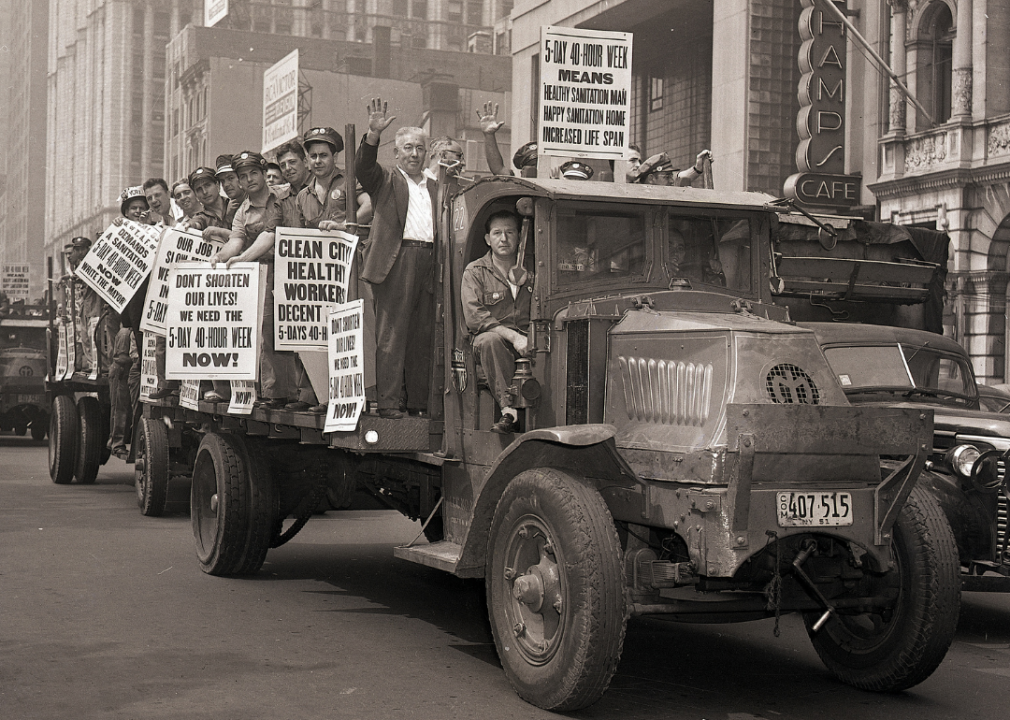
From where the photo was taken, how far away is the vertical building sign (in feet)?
91.0

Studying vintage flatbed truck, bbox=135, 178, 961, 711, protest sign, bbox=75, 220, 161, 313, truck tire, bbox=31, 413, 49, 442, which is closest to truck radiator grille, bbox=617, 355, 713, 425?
vintage flatbed truck, bbox=135, 178, 961, 711

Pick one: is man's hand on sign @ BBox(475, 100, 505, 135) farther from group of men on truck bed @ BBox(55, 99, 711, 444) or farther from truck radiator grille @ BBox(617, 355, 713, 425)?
truck radiator grille @ BBox(617, 355, 713, 425)

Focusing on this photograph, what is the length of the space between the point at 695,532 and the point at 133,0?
374 feet

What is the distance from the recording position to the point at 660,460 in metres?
6.17

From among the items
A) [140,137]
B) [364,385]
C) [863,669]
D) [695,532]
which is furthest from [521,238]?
[140,137]

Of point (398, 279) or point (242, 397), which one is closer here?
point (398, 279)

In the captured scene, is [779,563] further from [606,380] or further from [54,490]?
[54,490]

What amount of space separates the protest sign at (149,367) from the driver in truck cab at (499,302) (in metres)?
5.29

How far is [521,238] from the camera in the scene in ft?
23.6

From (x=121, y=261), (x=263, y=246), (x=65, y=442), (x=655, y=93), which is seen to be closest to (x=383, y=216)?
(x=263, y=246)

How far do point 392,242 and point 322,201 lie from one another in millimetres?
1859

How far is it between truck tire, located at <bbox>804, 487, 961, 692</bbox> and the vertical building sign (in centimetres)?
2164

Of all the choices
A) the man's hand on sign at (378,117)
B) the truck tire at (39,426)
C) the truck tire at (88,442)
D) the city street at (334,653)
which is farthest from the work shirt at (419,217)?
the truck tire at (39,426)

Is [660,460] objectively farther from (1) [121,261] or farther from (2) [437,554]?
(1) [121,261]
